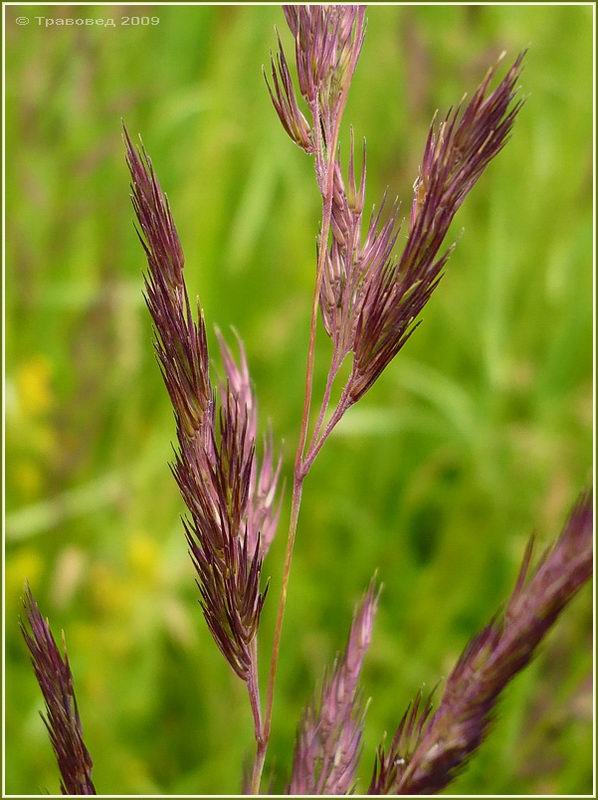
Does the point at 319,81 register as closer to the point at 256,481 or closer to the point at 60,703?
the point at 256,481

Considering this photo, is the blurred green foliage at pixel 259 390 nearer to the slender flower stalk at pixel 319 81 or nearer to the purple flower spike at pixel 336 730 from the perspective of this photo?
the purple flower spike at pixel 336 730

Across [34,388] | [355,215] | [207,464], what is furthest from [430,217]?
[34,388]

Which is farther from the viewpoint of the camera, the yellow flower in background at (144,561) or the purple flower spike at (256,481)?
the yellow flower in background at (144,561)

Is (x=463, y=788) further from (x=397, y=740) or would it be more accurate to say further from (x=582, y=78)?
(x=582, y=78)

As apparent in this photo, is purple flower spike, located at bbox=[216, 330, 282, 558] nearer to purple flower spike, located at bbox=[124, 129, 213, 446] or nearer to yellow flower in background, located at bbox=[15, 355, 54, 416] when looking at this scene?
purple flower spike, located at bbox=[124, 129, 213, 446]

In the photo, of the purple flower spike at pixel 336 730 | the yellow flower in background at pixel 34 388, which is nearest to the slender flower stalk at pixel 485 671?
the purple flower spike at pixel 336 730
